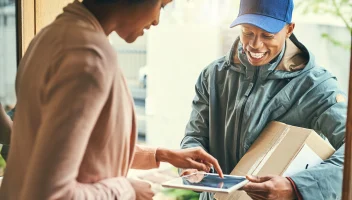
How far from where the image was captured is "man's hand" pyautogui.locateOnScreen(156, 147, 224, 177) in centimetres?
125

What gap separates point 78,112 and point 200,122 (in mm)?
960

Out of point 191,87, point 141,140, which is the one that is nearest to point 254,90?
point 191,87

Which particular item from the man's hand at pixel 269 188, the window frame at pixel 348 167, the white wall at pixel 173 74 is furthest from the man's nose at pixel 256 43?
the white wall at pixel 173 74

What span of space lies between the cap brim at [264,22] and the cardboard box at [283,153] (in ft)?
1.02

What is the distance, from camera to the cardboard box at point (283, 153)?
1449 millimetres

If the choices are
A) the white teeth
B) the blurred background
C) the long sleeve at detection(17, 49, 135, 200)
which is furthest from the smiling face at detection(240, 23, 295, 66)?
the long sleeve at detection(17, 49, 135, 200)

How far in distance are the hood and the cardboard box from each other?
0.17 meters

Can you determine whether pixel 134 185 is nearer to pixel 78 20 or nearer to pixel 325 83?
pixel 78 20

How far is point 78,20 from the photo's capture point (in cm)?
88

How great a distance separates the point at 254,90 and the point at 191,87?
1582 millimetres

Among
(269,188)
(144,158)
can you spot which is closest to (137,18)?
(144,158)

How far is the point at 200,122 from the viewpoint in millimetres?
1715

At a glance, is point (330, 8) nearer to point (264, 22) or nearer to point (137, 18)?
point (264, 22)

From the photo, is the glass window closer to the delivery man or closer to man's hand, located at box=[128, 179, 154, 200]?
the delivery man
